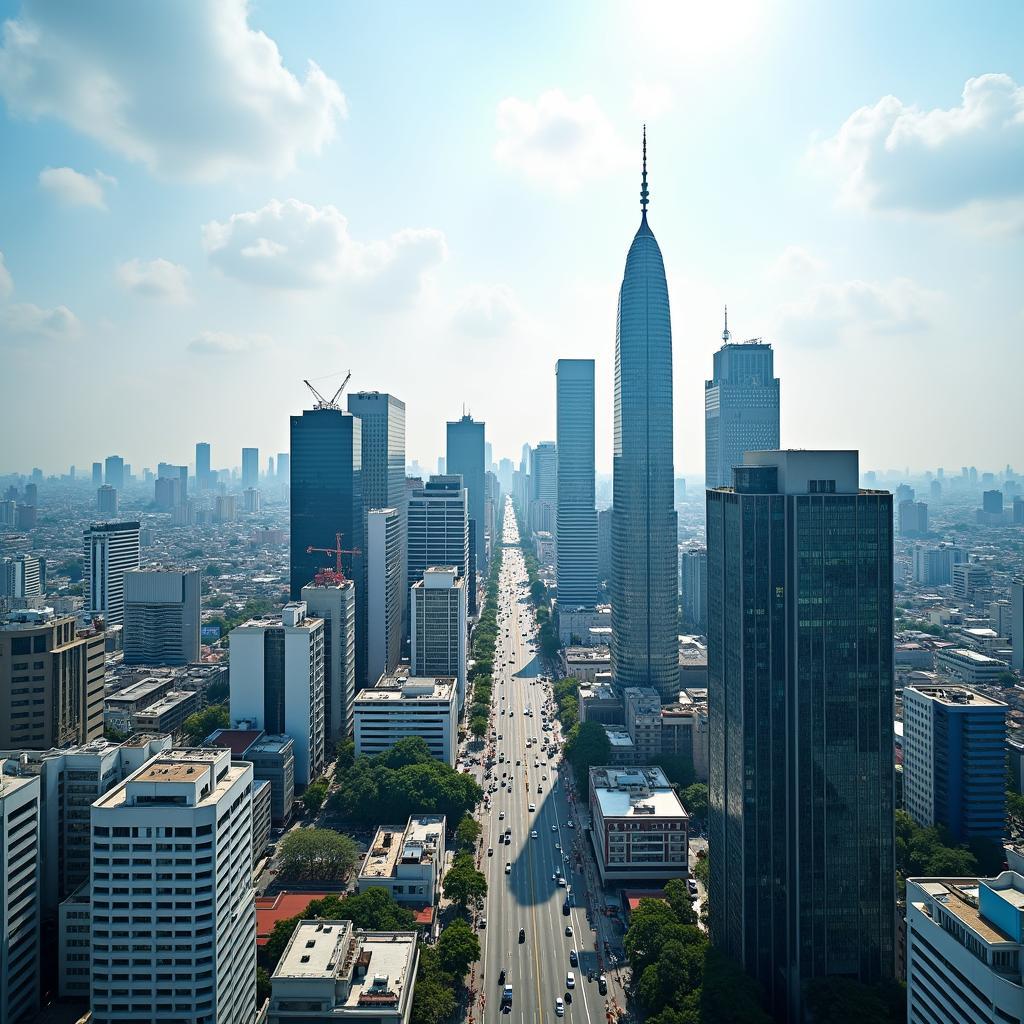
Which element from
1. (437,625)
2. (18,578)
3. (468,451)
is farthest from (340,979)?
(468,451)

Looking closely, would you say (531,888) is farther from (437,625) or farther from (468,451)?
(468,451)

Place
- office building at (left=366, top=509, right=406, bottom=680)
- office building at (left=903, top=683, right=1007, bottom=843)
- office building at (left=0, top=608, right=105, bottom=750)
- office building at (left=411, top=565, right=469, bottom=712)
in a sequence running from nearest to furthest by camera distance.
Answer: office building at (left=0, top=608, right=105, bottom=750), office building at (left=903, top=683, right=1007, bottom=843), office building at (left=411, top=565, right=469, bottom=712), office building at (left=366, top=509, right=406, bottom=680)

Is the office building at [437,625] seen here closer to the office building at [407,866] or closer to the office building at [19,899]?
the office building at [407,866]

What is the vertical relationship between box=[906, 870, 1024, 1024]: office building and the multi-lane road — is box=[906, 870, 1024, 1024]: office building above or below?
above

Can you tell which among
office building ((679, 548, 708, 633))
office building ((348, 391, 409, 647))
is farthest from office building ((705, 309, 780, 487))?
office building ((348, 391, 409, 647))

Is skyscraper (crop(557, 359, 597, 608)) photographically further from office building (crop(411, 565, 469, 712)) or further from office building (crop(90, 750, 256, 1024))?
office building (crop(90, 750, 256, 1024))

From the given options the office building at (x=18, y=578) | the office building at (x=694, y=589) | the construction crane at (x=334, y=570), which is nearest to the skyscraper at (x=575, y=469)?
the office building at (x=694, y=589)
